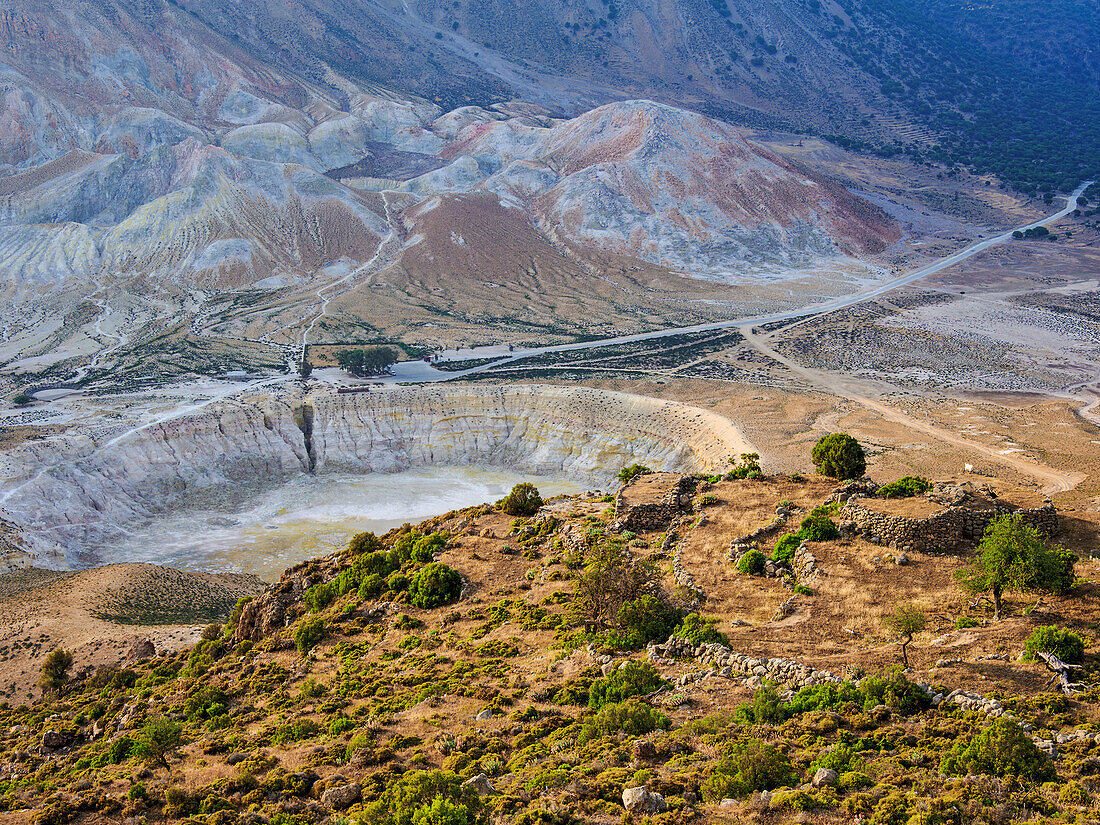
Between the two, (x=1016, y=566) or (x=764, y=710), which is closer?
(x=764, y=710)

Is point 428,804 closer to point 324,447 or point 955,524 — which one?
point 955,524

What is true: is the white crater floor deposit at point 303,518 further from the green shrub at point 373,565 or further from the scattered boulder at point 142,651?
the green shrub at point 373,565

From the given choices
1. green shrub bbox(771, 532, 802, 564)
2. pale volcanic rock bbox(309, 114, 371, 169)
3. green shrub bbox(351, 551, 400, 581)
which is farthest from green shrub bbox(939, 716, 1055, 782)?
pale volcanic rock bbox(309, 114, 371, 169)

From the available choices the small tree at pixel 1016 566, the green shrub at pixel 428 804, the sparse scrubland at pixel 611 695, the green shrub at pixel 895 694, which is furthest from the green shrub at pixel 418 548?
the small tree at pixel 1016 566

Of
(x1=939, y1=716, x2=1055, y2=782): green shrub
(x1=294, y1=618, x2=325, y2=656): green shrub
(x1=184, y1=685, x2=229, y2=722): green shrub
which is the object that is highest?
(x1=939, y1=716, x2=1055, y2=782): green shrub

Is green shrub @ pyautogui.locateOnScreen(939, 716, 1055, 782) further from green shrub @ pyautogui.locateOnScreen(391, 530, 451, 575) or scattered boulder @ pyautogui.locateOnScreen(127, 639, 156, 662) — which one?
scattered boulder @ pyautogui.locateOnScreen(127, 639, 156, 662)

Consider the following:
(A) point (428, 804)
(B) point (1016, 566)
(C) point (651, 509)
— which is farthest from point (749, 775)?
(C) point (651, 509)
